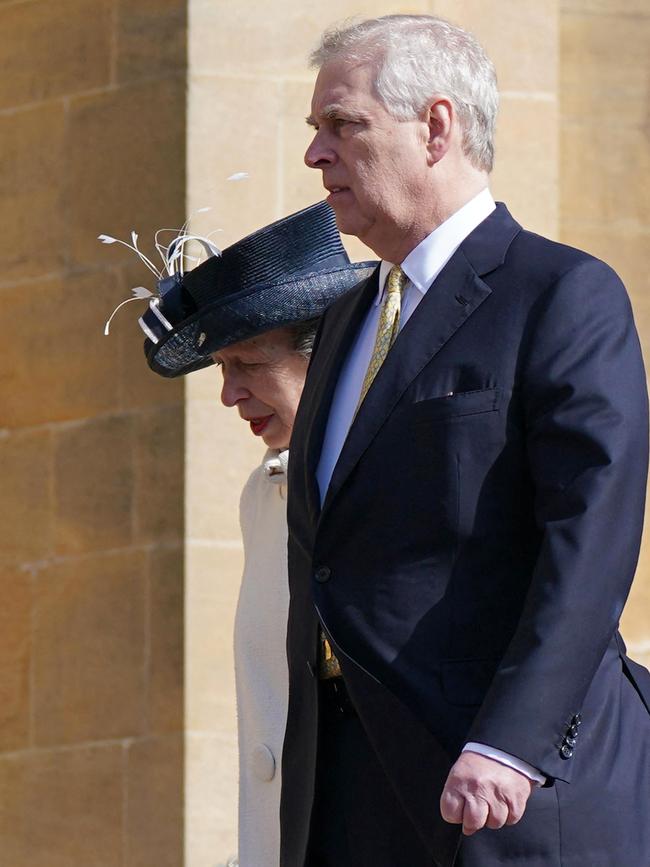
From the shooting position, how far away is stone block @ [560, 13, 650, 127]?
5.42 meters

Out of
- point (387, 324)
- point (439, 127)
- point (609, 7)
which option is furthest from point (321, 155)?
point (609, 7)

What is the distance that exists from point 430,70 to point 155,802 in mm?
2289

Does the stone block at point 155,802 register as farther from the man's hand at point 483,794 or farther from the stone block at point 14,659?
the man's hand at point 483,794

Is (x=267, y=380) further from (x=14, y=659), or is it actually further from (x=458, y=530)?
(x=14, y=659)

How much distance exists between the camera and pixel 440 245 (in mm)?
3029

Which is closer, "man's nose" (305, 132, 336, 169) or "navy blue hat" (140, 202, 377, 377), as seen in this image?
"man's nose" (305, 132, 336, 169)

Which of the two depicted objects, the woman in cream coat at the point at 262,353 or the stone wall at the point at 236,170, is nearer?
the woman in cream coat at the point at 262,353

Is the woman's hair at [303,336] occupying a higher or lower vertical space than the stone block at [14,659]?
higher

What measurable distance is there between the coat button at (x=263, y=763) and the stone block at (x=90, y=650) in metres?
1.28

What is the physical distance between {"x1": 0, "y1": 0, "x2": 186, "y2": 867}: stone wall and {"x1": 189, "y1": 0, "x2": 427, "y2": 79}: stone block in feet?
0.24

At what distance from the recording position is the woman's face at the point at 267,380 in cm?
379

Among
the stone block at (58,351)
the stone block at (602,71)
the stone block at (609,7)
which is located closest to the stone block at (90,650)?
the stone block at (58,351)

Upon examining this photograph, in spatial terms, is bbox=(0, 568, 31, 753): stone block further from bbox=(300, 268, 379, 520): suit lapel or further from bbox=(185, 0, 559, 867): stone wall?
bbox=(300, 268, 379, 520): suit lapel

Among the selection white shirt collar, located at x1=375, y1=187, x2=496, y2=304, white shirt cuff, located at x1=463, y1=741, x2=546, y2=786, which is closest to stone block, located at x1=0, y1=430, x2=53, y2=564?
white shirt collar, located at x1=375, y1=187, x2=496, y2=304
